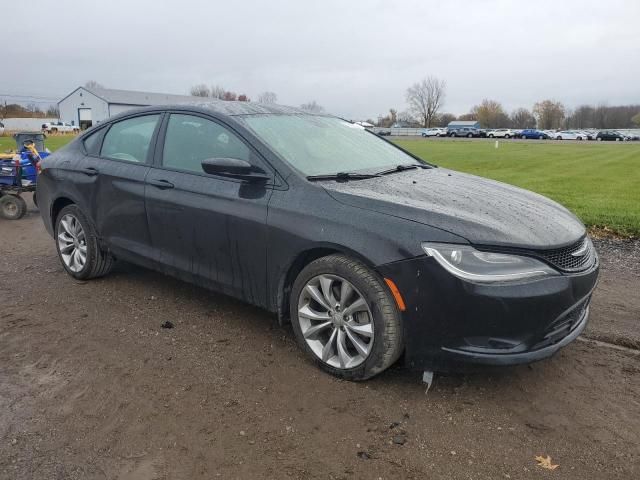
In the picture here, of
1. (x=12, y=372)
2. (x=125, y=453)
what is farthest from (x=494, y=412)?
(x=12, y=372)

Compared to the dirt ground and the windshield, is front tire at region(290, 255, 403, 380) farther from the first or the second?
the windshield

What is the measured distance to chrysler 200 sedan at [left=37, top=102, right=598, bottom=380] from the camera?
9.56 ft

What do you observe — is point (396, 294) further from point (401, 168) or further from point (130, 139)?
point (130, 139)

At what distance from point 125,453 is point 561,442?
220 cm

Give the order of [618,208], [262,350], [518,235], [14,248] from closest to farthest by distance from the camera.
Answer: [518,235]
[262,350]
[14,248]
[618,208]

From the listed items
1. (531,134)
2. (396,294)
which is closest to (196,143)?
(396,294)

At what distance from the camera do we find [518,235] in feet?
9.82

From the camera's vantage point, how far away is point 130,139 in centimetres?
477

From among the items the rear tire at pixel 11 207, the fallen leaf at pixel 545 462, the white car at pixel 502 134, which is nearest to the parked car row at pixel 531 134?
the white car at pixel 502 134

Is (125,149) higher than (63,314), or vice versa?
(125,149)

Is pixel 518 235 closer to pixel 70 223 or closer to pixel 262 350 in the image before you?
pixel 262 350

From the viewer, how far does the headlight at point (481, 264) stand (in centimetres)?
286

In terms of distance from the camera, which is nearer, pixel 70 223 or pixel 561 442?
pixel 561 442

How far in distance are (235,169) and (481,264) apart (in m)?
1.68
